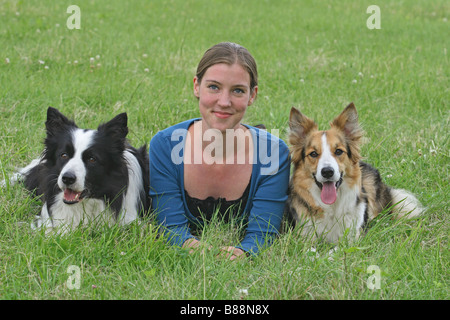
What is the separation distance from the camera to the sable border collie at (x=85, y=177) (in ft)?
11.0

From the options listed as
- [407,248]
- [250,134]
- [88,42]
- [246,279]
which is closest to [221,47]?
[250,134]

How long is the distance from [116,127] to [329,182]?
1.55 meters

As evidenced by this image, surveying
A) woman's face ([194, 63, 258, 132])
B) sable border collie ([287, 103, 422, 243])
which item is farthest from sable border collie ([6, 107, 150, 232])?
sable border collie ([287, 103, 422, 243])

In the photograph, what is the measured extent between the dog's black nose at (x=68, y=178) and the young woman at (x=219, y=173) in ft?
2.19

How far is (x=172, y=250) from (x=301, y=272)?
32.9 inches

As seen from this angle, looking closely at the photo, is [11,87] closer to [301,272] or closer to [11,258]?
[11,258]

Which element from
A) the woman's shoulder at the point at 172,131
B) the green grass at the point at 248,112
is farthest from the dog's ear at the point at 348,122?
the woman's shoulder at the point at 172,131

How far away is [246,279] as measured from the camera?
297 cm

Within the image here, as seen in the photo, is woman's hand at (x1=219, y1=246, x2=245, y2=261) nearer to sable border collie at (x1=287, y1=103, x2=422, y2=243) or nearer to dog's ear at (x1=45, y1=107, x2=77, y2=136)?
sable border collie at (x1=287, y1=103, x2=422, y2=243)

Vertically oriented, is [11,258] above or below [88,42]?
below

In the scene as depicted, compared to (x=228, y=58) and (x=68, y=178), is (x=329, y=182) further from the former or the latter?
(x=68, y=178)

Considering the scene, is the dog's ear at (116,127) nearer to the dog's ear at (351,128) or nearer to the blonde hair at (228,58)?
the blonde hair at (228,58)

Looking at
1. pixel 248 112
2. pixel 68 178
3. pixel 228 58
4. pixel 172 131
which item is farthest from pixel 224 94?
pixel 248 112

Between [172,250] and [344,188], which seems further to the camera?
[344,188]
